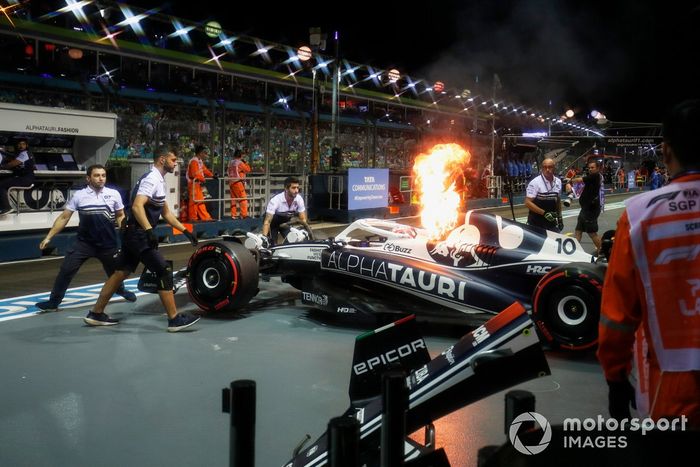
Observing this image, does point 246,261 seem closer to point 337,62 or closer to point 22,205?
point 22,205

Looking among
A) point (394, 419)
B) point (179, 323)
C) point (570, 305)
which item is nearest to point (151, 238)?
point (179, 323)

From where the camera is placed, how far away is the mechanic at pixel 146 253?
7.19 meters

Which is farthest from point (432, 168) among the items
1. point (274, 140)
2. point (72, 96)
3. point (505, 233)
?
point (274, 140)

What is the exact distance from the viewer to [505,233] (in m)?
7.32

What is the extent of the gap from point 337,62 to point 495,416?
16.5 metres

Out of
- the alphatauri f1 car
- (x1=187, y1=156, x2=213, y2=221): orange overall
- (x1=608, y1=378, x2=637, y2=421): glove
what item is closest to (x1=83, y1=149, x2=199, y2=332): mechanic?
the alphatauri f1 car

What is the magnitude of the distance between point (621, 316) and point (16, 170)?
504 inches

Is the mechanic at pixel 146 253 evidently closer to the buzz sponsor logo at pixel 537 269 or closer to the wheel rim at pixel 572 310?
the buzz sponsor logo at pixel 537 269

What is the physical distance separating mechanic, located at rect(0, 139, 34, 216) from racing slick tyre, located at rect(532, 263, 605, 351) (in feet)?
33.1

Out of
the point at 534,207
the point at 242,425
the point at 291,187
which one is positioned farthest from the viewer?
the point at 534,207

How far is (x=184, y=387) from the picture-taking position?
547 cm

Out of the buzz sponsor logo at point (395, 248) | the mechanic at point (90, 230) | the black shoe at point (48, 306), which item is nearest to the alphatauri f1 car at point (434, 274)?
the buzz sponsor logo at point (395, 248)

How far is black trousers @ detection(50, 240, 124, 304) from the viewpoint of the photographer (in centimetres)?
786

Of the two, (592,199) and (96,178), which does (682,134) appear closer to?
(96,178)
